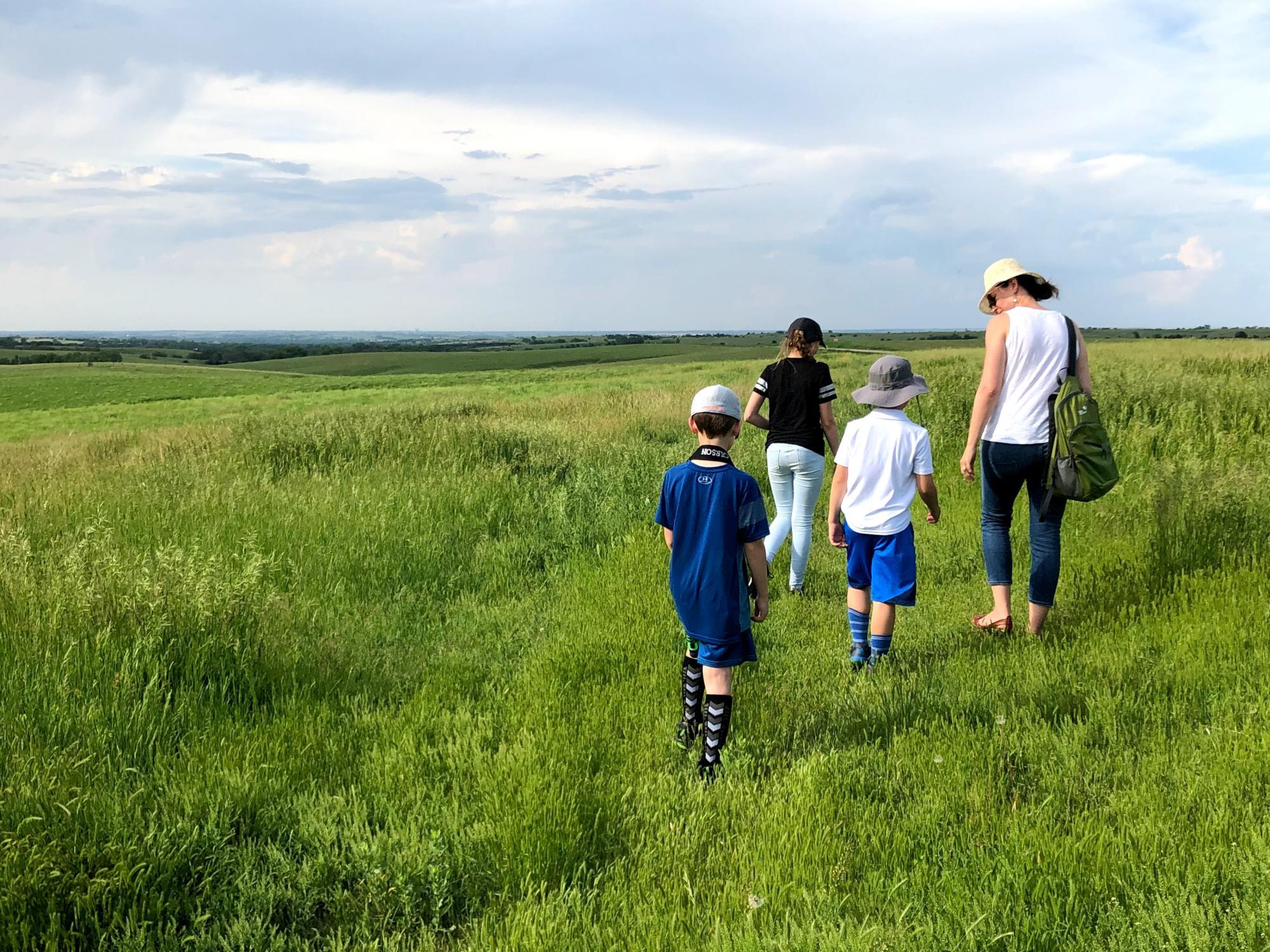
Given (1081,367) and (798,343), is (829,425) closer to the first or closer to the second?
(798,343)

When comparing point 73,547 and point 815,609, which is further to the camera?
point 815,609

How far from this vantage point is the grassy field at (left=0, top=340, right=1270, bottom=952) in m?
2.63

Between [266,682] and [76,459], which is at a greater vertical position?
[76,459]

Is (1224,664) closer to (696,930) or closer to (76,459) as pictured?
(696,930)

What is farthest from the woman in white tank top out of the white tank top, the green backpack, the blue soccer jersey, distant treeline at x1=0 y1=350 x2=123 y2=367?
distant treeline at x1=0 y1=350 x2=123 y2=367

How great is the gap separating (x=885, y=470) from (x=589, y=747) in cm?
230

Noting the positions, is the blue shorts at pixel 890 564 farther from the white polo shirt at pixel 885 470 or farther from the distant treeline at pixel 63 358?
the distant treeline at pixel 63 358

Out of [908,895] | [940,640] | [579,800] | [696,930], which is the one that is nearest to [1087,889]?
[908,895]

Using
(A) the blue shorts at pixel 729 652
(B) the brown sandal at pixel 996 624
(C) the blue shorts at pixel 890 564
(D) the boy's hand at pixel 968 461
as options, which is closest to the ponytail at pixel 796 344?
(D) the boy's hand at pixel 968 461

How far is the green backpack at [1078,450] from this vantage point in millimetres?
4641

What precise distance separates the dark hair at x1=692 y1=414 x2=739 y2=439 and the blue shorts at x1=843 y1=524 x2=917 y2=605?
1.54 m

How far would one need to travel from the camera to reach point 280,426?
13.8 metres

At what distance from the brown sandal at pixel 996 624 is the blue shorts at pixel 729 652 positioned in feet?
7.62

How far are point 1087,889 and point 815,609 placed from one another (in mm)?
3288
